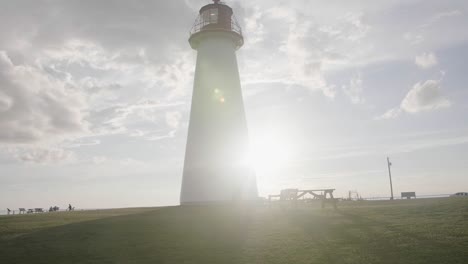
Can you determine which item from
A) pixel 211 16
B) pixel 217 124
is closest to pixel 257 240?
pixel 217 124

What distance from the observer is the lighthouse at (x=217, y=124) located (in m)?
27.4

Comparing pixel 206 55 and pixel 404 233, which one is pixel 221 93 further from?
pixel 404 233

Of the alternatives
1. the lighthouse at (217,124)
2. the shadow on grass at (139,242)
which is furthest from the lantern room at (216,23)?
the shadow on grass at (139,242)

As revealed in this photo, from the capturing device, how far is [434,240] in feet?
42.6

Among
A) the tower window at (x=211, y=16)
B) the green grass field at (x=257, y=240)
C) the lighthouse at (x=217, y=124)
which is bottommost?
the green grass field at (x=257, y=240)

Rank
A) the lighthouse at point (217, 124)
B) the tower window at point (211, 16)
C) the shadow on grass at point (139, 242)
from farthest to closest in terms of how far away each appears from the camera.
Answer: the tower window at point (211, 16) → the lighthouse at point (217, 124) → the shadow on grass at point (139, 242)

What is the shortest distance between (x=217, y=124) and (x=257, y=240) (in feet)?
48.5

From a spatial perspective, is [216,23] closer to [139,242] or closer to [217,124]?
[217,124]

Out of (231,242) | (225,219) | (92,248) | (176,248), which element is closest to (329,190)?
(225,219)

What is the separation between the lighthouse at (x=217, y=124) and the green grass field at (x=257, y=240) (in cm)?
669

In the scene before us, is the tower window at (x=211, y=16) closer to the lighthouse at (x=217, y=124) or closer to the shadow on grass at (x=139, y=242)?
the lighthouse at (x=217, y=124)

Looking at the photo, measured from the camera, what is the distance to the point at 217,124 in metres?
28.3

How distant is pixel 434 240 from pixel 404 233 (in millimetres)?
1354

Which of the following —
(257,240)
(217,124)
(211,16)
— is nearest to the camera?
(257,240)
